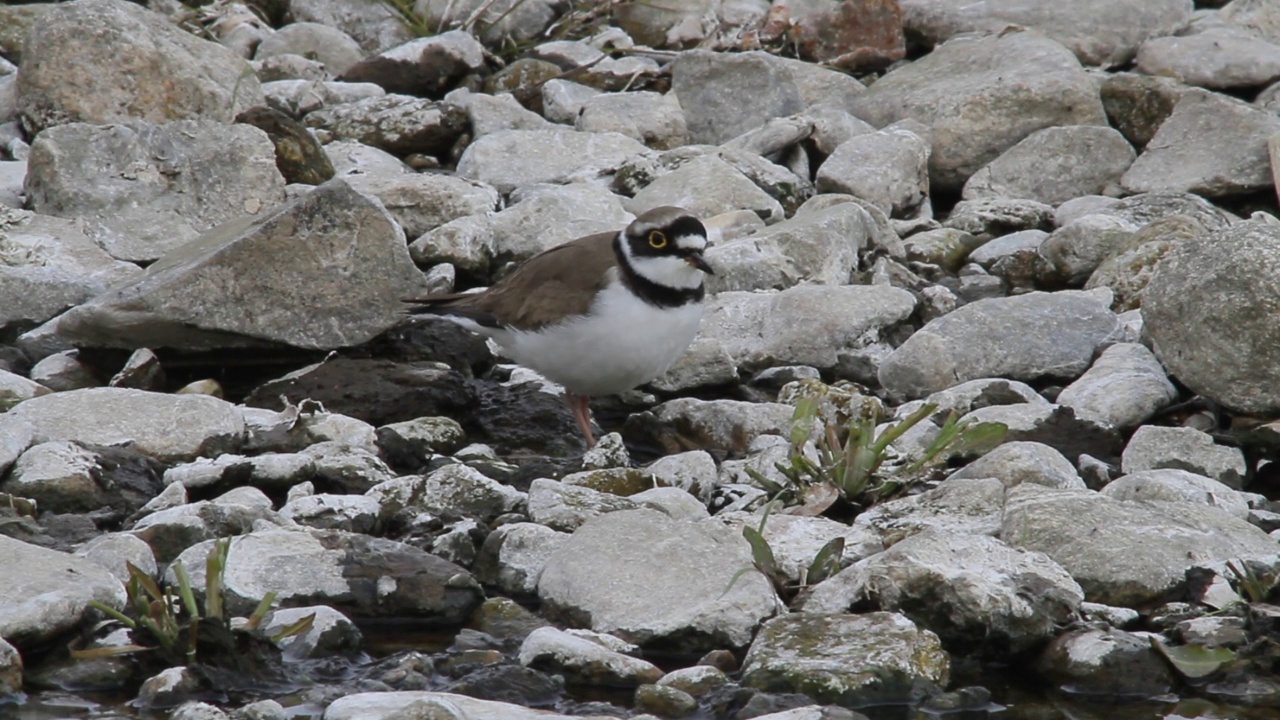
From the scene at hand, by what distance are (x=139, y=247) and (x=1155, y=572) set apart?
5.57 metres

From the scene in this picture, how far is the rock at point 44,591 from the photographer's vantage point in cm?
474

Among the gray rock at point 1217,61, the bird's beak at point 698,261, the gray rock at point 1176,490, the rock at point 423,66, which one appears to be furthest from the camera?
the rock at point 423,66

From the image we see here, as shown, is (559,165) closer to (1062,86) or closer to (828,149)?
(828,149)

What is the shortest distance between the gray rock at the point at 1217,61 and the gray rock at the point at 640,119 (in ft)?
10.9

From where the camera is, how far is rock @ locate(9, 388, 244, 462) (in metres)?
6.37

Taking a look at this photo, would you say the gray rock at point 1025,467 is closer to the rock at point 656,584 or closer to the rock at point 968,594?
the rock at point 968,594

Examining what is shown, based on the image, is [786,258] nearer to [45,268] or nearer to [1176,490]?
[1176,490]

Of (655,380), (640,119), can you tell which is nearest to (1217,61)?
(640,119)

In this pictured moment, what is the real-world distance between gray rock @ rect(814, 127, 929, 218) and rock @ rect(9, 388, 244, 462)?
4.34 meters

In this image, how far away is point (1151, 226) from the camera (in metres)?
8.45

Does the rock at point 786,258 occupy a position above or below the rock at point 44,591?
above

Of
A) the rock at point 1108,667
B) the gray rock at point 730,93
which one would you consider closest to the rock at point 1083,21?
the gray rock at point 730,93

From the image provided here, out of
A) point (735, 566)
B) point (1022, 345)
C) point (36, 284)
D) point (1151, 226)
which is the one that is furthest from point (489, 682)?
point (1151, 226)

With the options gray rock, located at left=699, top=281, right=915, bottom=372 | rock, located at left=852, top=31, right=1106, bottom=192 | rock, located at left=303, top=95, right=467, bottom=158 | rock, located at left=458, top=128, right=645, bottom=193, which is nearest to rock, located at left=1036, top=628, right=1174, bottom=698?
gray rock, located at left=699, top=281, right=915, bottom=372
